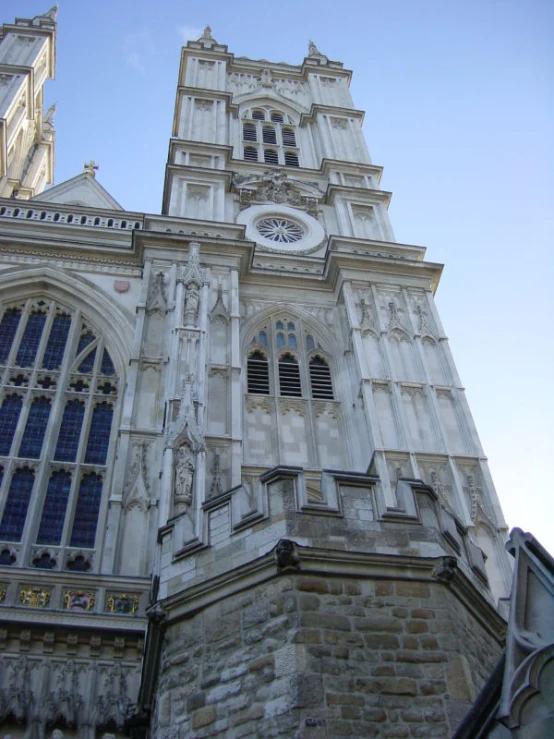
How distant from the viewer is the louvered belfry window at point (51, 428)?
45.6 feet

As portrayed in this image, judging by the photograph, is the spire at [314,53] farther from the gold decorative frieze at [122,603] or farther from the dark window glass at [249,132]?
the gold decorative frieze at [122,603]

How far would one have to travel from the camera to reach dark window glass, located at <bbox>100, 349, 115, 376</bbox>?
17266 millimetres

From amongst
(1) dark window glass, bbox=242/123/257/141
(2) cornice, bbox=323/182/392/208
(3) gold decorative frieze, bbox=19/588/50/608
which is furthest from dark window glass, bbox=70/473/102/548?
(1) dark window glass, bbox=242/123/257/141

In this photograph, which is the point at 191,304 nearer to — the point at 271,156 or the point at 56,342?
the point at 56,342

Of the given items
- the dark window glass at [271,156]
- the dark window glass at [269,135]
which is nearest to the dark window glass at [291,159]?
the dark window glass at [271,156]

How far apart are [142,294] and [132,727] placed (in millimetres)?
10742

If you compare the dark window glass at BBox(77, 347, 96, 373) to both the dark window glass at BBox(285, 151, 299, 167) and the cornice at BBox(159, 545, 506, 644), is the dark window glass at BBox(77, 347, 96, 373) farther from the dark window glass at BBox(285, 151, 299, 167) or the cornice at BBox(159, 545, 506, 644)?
the dark window glass at BBox(285, 151, 299, 167)

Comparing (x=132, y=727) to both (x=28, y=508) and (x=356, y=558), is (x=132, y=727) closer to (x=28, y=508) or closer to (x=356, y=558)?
(x=356, y=558)

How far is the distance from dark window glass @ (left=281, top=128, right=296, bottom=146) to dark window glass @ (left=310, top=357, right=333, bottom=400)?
11313 millimetres

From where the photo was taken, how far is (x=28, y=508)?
14.1 meters

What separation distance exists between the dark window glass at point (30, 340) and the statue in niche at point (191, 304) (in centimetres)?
348

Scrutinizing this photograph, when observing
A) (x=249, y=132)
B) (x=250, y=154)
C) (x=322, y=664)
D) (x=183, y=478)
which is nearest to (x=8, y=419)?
(x=183, y=478)

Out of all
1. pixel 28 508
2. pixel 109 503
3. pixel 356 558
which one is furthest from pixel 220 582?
pixel 28 508

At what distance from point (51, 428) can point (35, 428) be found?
38 centimetres
